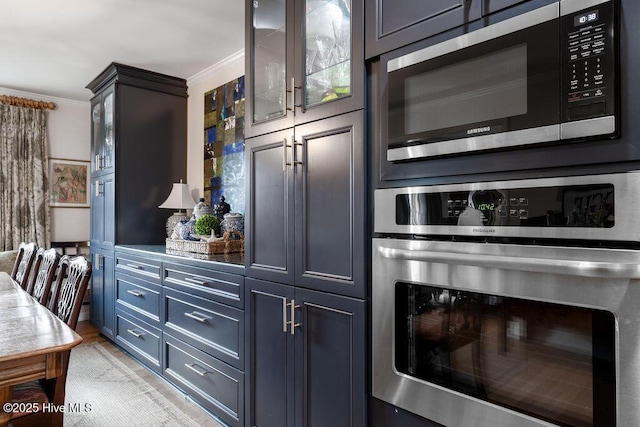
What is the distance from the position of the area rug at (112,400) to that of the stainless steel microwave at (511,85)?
2122 millimetres

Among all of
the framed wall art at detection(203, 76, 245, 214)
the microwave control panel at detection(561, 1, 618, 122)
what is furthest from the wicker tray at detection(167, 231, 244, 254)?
the microwave control panel at detection(561, 1, 618, 122)

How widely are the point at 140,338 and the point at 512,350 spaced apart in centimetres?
289

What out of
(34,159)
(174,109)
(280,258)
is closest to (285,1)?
(280,258)

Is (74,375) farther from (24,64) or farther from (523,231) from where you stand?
(523,231)

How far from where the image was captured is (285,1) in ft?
5.93

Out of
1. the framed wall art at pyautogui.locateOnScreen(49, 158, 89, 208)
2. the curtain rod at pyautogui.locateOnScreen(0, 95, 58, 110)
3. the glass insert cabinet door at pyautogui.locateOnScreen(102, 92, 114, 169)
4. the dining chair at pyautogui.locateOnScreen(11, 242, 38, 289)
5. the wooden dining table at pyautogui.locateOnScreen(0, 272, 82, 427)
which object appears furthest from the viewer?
the framed wall art at pyautogui.locateOnScreen(49, 158, 89, 208)

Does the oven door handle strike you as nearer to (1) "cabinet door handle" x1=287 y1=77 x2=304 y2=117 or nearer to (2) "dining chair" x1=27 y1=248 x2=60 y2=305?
(1) "cabinet door handle" x1=287 y1=77 x2=304 y2=117

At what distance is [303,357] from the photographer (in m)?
1.67

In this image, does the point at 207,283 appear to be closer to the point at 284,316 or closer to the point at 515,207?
the point at 284,316

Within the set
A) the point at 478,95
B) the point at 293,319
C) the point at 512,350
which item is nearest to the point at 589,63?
the point at 478,95

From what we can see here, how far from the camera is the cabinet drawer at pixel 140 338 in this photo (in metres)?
2.88

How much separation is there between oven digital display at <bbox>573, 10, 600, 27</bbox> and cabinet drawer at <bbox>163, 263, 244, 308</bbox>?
1678 millimetres

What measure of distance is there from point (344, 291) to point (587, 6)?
1.11 meters

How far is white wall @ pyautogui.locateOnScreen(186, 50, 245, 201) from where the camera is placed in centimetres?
353
